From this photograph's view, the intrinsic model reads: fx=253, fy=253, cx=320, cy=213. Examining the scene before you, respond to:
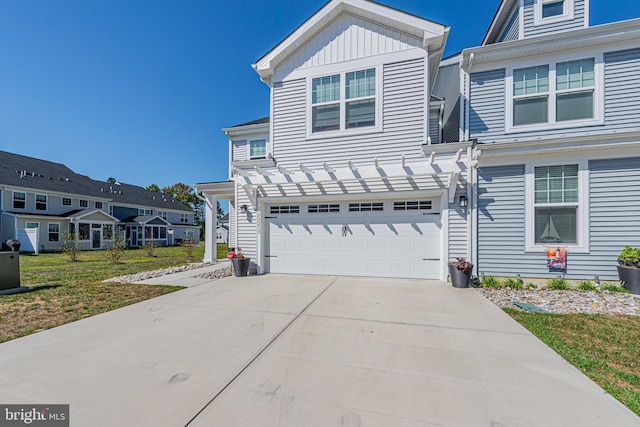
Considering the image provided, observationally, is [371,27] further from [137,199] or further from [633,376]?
[137,199]

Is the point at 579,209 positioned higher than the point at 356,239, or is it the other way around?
the point at 579,209

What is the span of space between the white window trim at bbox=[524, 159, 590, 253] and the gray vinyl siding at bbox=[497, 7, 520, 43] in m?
3.98

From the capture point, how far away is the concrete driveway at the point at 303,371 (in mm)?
1939

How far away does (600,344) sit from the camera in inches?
121

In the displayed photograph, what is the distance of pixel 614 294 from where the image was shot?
5.10 metres

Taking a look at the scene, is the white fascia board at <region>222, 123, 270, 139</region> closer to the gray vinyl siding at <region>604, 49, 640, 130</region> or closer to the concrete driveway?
the concrete driveway

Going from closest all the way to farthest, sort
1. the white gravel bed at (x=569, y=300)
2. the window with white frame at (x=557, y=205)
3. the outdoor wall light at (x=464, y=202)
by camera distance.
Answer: the white gravel bed at (x=569, y=300), the window with white frame at (x=557, y=205), the outdoor wall light at (x=464, y=202)

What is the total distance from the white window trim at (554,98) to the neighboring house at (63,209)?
61.9ft

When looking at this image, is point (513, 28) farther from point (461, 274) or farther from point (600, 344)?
point (600, 344)

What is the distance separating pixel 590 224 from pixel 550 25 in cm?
520

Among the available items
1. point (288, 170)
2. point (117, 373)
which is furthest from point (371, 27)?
point (117, 373)

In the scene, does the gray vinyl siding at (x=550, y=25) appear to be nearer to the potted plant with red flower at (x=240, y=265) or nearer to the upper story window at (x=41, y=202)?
the potted plant with red flower at (x=240, y=265)

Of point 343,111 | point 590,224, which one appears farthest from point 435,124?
point 590,224

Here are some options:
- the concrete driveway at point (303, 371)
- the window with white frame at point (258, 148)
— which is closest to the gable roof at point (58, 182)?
the window with white frame at point (258, 148)
